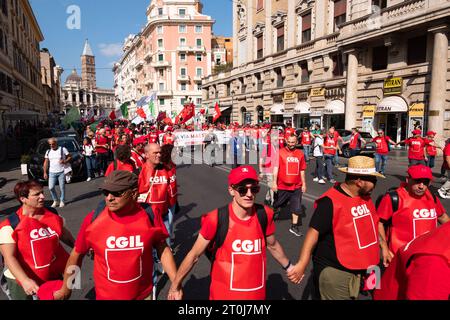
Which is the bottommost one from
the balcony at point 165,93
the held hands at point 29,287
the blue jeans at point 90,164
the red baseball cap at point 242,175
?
the blue jeans at point 90,164

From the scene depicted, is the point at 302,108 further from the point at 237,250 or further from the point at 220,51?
the point at 220,51

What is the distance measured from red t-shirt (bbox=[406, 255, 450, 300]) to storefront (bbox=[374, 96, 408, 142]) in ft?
67.5

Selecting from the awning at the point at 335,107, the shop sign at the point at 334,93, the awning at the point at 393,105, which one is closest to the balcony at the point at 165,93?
the shop sign at the point at 334,93

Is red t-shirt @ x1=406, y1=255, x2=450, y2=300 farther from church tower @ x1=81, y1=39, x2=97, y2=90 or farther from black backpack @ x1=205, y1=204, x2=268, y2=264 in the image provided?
church tower @ x1=81, y1=39, x2=97, y2=90

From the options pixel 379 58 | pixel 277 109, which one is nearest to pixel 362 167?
pixel 379 58

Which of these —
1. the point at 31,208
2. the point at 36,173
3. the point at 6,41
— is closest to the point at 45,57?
the point at 6,41

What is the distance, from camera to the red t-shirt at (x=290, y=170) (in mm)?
5984

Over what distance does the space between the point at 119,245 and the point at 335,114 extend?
2436 centimetres

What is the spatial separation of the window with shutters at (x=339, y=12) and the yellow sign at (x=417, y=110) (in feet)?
27.8

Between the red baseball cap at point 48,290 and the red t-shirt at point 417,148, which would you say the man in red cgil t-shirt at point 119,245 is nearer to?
the red baseball cap at point 48,290

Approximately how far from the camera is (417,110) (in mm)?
18625

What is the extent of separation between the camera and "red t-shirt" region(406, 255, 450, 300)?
4.17 ft

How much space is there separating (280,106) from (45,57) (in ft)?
296
